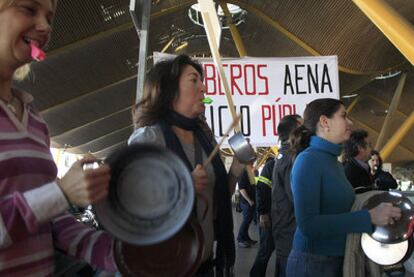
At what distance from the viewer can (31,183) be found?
1.17 meters

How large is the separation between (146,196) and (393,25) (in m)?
5.41

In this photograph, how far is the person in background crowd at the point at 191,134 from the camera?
1.84m

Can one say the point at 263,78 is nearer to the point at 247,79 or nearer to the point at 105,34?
the point at 247,79

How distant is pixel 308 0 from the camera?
490 inches

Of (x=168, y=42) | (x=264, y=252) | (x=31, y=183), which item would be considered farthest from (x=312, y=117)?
(x=168, y=42)

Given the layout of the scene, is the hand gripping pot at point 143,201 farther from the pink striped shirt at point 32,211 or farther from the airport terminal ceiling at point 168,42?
the airport terminal ceiling at point 168,42

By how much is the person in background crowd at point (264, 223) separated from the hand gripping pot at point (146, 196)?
397 cm

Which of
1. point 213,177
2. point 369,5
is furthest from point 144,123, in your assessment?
point 369,5

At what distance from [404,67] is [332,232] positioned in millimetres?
17138

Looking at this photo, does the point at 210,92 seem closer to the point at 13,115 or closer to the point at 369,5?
the point at 369,5

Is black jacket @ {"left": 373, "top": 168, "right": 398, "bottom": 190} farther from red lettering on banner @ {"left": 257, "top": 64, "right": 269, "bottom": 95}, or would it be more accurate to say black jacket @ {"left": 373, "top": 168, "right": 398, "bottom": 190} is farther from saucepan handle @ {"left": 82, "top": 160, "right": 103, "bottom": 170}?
saucepan handle @ {"left": 82, "top": 160, "right": 103, "bottom": 170}

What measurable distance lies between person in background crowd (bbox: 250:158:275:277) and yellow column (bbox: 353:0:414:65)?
7.44 feet

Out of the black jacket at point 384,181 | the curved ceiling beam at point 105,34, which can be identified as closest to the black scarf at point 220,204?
the black jacket at point 384,181

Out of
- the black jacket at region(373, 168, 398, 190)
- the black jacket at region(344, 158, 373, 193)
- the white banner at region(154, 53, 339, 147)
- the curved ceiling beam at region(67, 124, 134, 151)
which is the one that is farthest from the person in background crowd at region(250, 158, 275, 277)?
the curved ceiling beam at region(67, 124, 134, 151)
